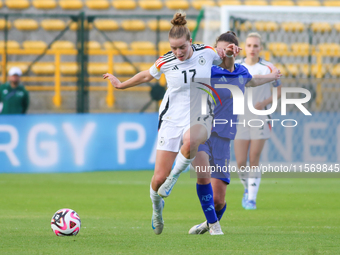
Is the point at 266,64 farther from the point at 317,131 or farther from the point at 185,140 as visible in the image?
the point at 317,131

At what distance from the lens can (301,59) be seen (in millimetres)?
12984

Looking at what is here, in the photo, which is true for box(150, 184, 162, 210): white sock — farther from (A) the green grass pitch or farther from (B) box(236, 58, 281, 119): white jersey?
(B) box(236, 58, 281, 119): white jersey

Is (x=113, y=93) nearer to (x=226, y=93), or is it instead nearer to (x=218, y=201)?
(x=226, y=93)

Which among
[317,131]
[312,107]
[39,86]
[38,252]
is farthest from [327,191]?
[39,86]

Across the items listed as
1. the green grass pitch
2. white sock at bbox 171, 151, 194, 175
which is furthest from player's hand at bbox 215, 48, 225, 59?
the green grass pitch

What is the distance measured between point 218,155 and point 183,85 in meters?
0.74

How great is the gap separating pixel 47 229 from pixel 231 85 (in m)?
2.19

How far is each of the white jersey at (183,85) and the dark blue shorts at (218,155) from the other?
29 cm

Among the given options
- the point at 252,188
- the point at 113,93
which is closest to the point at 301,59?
the point at 113,93

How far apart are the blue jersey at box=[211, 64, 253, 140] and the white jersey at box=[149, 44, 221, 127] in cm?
18

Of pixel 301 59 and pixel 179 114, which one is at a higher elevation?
pixel 301 59

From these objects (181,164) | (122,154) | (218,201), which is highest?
(181,164)

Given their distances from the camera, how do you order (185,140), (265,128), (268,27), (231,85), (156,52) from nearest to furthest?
(185,140) → (231,85) → (265,128) → (268,27) → (156,52)

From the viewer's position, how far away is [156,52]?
44.0 ft
